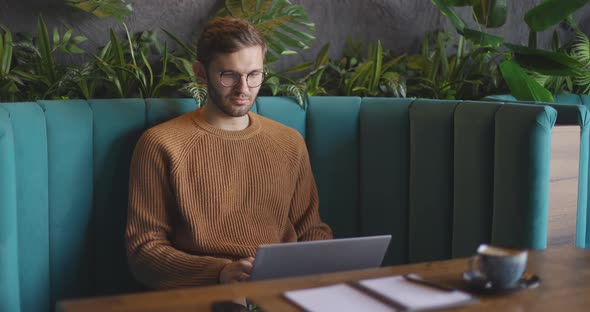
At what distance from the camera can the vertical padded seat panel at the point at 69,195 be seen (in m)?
2.02

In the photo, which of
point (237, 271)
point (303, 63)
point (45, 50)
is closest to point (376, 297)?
point (237, 271)

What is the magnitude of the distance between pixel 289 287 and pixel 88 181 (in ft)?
3.54

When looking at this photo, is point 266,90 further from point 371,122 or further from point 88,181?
point 88,181

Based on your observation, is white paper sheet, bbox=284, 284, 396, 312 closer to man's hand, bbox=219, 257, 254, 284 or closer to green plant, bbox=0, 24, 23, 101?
man's hand, bbox=219, 257, 254, 284

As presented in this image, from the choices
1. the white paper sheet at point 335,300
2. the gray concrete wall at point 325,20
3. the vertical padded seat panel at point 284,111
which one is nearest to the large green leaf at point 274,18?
the gray concrete wall at point 325,20

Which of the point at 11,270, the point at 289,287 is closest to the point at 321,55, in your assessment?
the point at 11,270

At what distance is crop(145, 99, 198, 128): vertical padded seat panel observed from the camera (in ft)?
7.27

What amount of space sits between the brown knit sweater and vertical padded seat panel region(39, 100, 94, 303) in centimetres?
18

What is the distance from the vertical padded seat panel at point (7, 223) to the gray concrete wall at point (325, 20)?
852mm

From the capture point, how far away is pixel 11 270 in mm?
1740

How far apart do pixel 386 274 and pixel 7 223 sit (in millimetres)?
989

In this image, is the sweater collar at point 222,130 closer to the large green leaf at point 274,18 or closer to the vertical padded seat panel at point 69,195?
the vertical padded seat panel at point 69,195

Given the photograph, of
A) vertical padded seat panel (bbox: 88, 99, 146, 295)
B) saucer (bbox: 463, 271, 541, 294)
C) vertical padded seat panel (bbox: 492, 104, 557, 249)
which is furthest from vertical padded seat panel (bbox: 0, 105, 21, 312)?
vertical padded seat panel (bbox: 492, 104, 557, 249)

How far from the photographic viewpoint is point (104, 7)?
244cm
